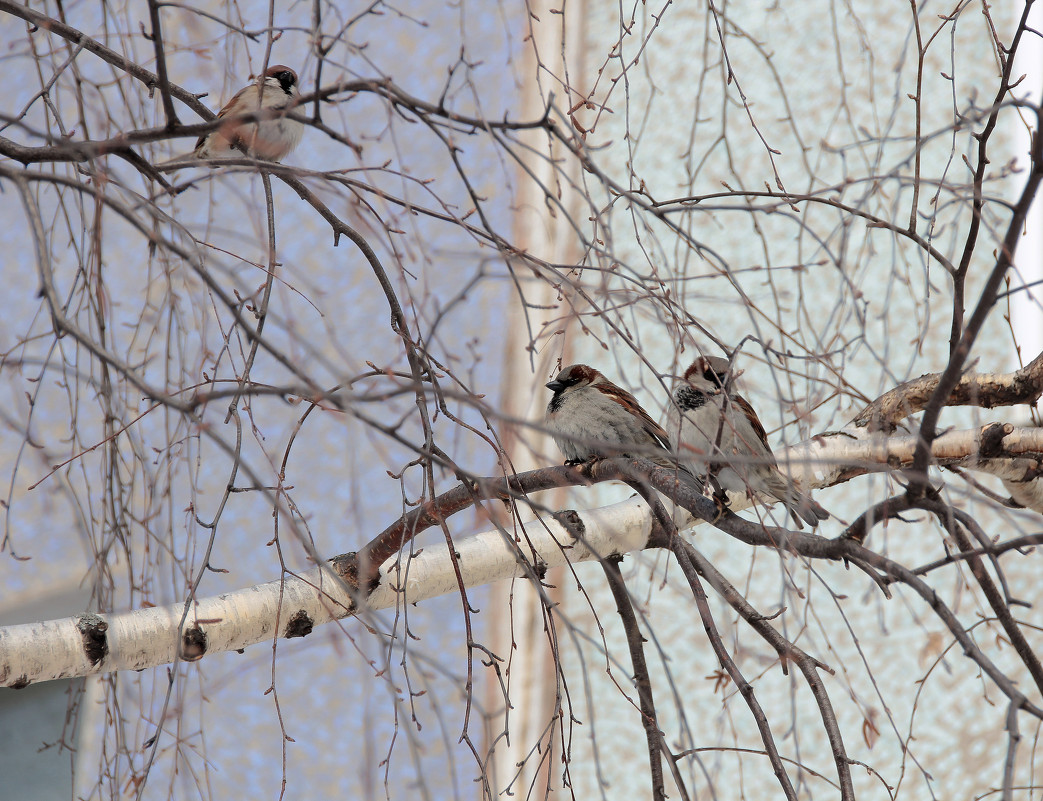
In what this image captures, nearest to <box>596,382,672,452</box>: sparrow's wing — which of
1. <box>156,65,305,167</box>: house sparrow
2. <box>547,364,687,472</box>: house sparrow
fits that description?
<box>547,364,687,472</box>: house sparrow

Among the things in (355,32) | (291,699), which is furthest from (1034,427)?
(355,32)

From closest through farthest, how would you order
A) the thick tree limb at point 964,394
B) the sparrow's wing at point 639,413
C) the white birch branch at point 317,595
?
the white birch branch at point 317,595 < the thick tree limb at point 964,394 < the sparrow's wing at point 639,413

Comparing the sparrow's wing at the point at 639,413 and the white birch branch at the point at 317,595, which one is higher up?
the sparrow's wing at the point at 639,413

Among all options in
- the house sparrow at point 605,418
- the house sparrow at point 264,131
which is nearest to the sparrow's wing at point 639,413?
the house sparrow at point 605,418

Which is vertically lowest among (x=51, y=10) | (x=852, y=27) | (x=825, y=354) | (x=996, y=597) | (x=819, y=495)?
(x=996, y=597)

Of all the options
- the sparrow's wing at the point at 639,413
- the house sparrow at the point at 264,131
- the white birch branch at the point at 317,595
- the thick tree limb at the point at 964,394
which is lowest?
the white birch branch at the point at 317,595

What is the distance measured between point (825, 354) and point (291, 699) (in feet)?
3.93

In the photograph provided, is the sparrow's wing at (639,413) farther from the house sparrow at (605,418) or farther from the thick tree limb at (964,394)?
the thick tree limb at (964,394)

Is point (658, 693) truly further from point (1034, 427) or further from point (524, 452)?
point (1034, 427)

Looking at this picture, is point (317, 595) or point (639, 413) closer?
point (317, 595)

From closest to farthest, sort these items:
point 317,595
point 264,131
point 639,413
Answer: point 317,595 < point 264,131 < point 639,413

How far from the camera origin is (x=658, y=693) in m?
1.61

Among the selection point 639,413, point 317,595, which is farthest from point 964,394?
point 317,595

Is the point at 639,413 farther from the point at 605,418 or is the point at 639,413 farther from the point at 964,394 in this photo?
the point at 964,394
